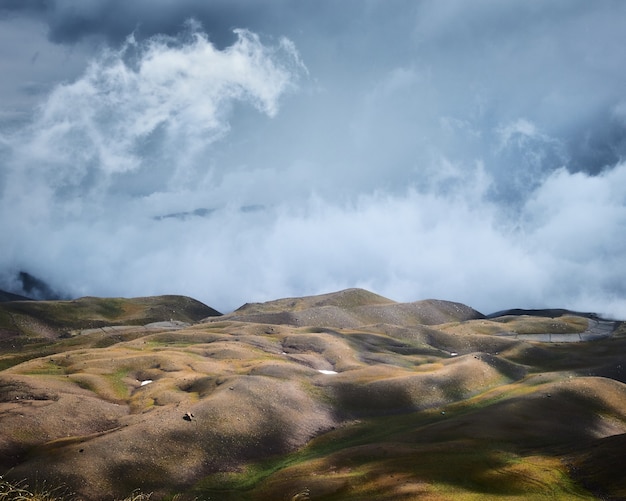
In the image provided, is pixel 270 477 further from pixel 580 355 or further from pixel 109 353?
pixel 580 355

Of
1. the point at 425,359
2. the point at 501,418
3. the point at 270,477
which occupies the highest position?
the point at 425,359

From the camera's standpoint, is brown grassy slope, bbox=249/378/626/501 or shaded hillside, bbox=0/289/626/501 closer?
brown grassy slope, bbox=249/378/626/501

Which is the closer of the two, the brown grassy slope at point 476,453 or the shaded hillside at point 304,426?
the brown grassy slope at point 476,453

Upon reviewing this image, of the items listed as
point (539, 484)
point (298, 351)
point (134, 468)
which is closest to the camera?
point (539, 484)

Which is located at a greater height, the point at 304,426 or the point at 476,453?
the point at 304,426

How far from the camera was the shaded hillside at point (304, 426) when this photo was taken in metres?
63.5

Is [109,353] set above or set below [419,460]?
above

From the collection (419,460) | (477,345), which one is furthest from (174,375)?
(477,345)

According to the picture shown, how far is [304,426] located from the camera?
8875 centimetres

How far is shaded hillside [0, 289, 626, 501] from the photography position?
63531 mm

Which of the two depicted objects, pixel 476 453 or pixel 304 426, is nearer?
pixel 476 453

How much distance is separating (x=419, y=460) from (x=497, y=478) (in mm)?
10472

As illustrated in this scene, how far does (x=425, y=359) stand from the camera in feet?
A: 479

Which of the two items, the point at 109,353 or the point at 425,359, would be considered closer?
the point at 109,353
